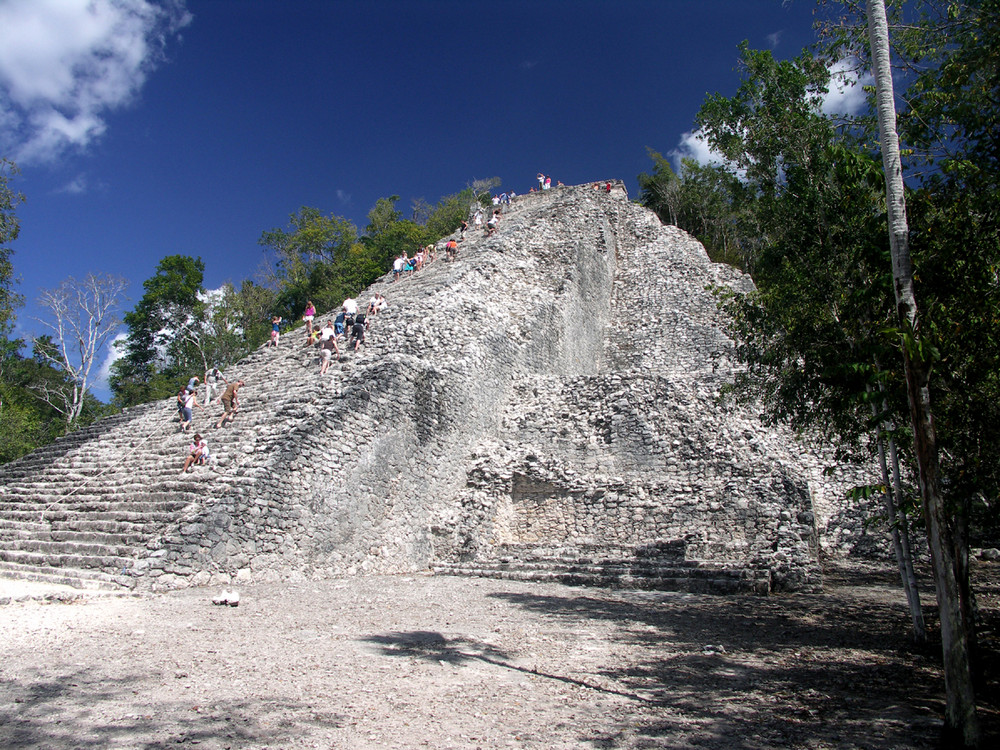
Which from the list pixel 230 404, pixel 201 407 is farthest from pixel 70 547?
pixel 201 407

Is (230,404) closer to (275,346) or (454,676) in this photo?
(275,346)

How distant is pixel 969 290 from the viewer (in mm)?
4609

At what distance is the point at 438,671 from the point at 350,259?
26.4m

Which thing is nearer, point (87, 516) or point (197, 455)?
point (87, 516)

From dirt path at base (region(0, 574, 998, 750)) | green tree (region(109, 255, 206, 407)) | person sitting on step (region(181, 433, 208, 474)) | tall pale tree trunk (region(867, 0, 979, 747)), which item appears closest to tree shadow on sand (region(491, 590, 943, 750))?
dirt path at base (region(0, 574, 998, 750))

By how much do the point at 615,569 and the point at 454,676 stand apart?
5.27 m

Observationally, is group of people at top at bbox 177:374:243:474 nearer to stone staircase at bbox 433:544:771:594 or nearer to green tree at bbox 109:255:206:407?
stone staircase at bbox 433:544:771:594

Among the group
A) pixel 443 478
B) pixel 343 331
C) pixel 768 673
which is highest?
pixel 343 331

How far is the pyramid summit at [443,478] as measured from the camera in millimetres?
Answer: 8445

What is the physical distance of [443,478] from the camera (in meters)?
11.6

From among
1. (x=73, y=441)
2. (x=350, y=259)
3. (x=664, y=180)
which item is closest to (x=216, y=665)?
(x=73, y=441)

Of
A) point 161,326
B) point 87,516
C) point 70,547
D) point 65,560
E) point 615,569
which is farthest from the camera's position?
→ point 161,326

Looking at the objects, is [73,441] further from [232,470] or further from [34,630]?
[34,630]

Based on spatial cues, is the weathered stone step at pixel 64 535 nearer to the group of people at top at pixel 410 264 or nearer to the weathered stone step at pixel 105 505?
the weathered stone step at pixel 105 505
